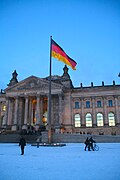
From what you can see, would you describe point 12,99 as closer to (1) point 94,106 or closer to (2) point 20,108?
(2) point 20,108

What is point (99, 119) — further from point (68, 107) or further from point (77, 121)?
point (68, 107)

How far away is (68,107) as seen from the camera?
203 ft

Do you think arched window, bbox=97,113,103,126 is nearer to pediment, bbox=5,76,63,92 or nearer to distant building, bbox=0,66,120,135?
distant building, bbox=0,66,120,135

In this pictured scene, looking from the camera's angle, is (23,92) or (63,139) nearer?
(63,139)

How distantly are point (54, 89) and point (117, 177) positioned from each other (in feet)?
173

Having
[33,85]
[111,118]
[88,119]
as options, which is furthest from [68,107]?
[111,118]

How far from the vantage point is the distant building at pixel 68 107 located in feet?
193

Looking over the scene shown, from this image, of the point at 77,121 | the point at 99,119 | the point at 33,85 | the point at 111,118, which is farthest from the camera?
the point at 33,85

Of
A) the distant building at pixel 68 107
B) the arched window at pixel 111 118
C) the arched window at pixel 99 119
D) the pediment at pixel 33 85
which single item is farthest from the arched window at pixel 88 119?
the pediment at pixel 33 85

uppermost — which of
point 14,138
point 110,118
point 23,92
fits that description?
point 23,92

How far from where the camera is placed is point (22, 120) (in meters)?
64.1

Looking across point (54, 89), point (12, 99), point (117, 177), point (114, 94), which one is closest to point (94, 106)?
point (114, 94)

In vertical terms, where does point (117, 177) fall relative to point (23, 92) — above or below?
below

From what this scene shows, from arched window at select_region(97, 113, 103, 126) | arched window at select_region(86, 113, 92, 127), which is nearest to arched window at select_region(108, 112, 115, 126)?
arched window at select_region(97, 113, 103, 126)
